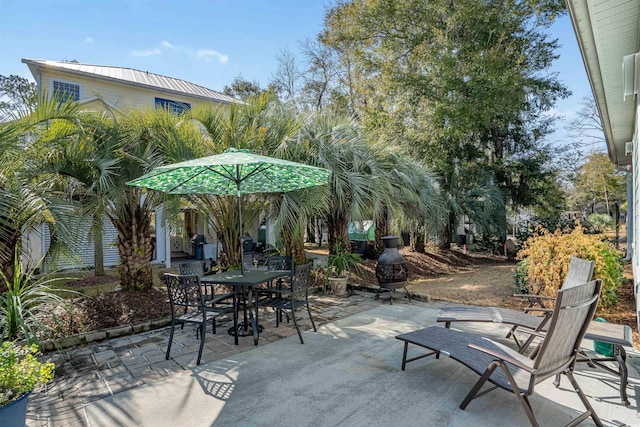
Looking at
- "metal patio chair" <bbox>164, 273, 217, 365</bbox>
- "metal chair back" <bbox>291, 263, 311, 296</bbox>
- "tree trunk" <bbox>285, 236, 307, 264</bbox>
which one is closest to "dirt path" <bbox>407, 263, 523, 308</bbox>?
"tree trunk" <bbox>285, 236, 307, 264</bbox>

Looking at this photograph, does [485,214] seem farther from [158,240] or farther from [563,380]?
[158,240]

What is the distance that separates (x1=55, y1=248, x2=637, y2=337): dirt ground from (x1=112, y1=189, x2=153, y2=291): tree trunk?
25cm

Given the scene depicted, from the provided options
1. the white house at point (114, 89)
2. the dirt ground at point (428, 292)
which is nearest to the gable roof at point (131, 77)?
the white house at point (114, 89)

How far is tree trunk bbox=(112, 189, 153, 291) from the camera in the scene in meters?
5.97

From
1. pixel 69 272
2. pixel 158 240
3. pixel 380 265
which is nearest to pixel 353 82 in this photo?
pixel 158 240

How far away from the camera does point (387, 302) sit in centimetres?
688

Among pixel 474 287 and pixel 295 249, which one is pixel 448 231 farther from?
pixel 295 249

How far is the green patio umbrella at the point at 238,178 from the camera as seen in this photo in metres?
4.81

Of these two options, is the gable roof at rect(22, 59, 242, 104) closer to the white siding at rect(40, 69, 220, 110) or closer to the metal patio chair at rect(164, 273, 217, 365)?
the white siding at rect(40, 69, 220, 110)

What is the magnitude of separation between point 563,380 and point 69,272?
1105 cm

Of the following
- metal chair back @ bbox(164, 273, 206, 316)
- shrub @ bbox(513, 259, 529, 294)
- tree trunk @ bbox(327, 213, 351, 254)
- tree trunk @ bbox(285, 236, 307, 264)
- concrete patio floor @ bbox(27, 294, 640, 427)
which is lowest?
concrete patio floor @ bbox(27, 294, 640, 427)

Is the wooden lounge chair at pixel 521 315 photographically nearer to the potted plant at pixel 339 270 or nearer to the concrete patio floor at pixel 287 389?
the concrete patio floor at pixel 287 389

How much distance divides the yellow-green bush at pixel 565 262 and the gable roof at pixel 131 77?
1061cm

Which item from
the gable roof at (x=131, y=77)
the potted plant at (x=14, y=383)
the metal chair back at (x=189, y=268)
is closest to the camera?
the potted plant at (x=14, y=383)
